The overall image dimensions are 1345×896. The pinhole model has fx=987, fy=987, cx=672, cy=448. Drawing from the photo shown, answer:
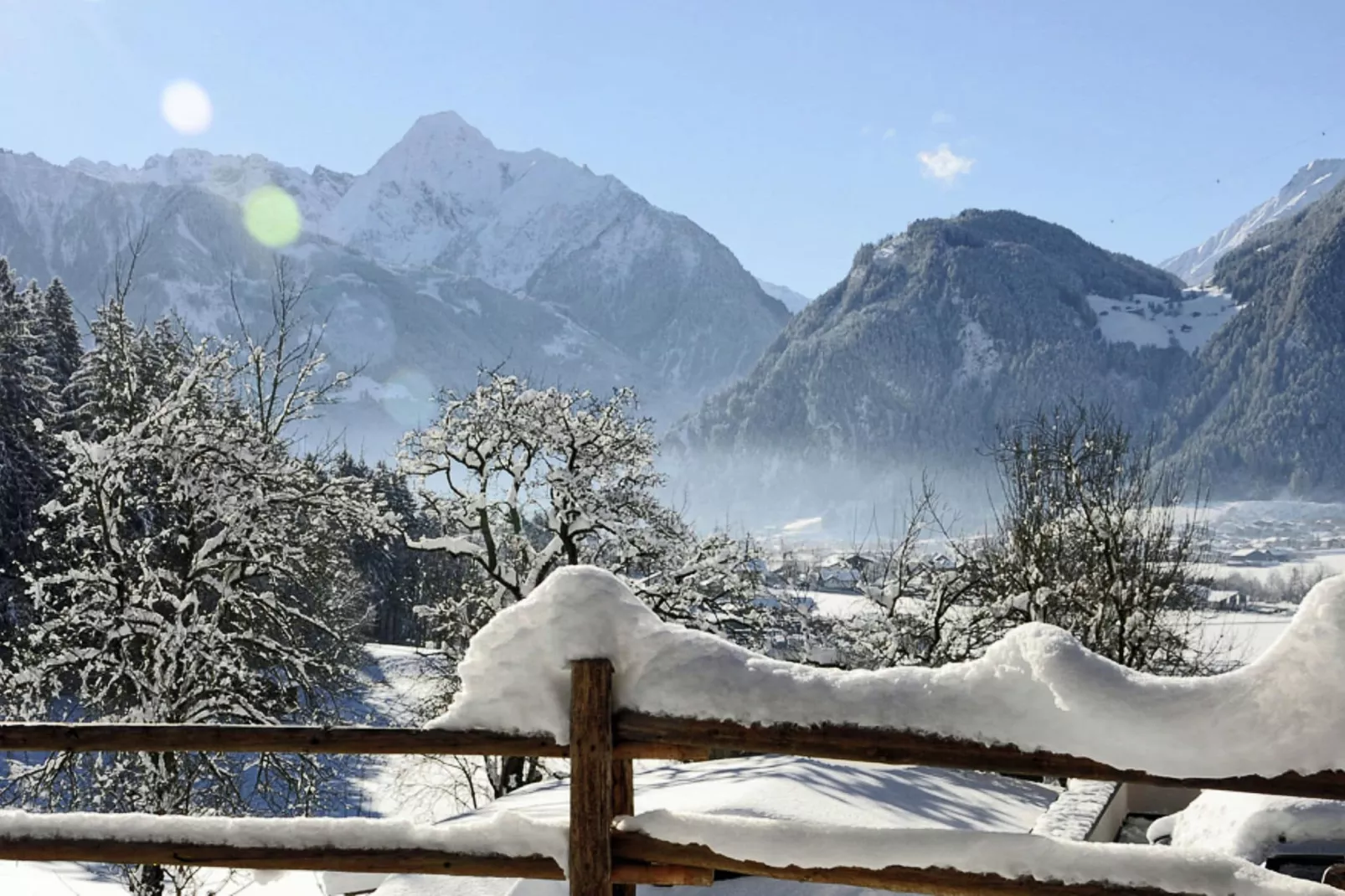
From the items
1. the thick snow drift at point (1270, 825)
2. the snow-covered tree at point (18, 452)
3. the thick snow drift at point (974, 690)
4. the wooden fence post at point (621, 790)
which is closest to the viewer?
the thick snow drift at point (974, 690)

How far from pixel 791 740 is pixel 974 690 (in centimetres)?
48

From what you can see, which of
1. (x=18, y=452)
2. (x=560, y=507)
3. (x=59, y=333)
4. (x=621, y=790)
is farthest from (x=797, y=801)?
(x=59, y=333)

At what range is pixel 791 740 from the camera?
253 cm

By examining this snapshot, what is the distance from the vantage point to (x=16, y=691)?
1275 centimetres

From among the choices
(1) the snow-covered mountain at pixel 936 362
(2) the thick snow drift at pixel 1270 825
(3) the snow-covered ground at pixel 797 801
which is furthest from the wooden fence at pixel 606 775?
(1) the snow-covered mountain at pixel 936 362

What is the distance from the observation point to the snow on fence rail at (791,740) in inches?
87.4

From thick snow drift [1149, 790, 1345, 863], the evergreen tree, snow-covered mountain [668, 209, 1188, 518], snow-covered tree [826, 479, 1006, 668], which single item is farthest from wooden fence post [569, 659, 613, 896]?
snow-covered mountain [668, 209, 1188, 518]

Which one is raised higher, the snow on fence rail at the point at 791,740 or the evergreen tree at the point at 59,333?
the evergreen tree at the point at 59,333

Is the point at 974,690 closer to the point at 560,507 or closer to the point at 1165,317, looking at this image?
the point at 560,507

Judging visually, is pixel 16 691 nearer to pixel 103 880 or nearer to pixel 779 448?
pixel 103 880

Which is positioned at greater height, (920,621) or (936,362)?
(936,362)

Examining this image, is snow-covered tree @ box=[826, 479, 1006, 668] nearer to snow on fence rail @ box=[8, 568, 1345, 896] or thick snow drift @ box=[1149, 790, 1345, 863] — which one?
thick snow drift @ box=[1149, 790, 1345, 863]

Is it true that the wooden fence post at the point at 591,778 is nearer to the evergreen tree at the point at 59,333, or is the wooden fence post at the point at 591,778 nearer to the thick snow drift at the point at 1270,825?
the thick snow drift at the point at 1270,825

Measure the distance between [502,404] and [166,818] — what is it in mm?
15533
